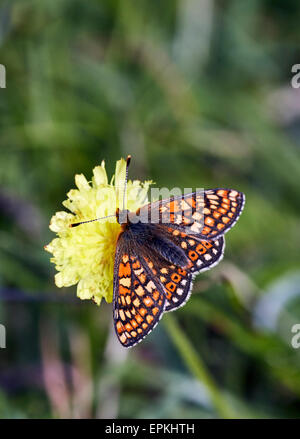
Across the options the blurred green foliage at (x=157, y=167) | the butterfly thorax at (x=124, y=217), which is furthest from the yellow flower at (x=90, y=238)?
the blurred green foliage at (x=157, y=167)

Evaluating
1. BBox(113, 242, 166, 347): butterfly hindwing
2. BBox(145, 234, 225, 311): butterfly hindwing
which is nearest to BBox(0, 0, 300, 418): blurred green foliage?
BBox(145, 234, 225, 311): butterfly hindwing

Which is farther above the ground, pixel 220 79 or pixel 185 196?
pixel 220 79

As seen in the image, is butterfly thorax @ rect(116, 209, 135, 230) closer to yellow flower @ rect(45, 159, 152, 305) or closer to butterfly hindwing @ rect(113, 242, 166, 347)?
yellow flower @ rect(45, 159, 152, 305)

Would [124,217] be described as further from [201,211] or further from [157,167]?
[157,167]

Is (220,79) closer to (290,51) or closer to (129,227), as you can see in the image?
(290,51)

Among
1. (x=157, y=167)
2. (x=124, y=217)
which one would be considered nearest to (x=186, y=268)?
(x=124, y=217)

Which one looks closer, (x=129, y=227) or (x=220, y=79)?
(x=129, y=227)
